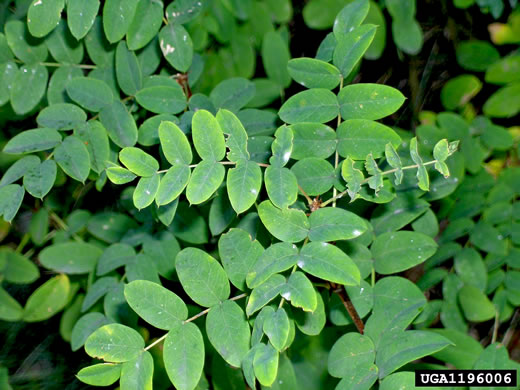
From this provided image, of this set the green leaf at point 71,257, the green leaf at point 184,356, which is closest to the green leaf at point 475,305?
the green leaf at point 184,356

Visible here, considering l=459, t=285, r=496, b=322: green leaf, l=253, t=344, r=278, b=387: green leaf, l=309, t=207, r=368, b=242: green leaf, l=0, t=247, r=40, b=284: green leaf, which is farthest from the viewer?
l=0, t=247, r=40, b=284: green leaf

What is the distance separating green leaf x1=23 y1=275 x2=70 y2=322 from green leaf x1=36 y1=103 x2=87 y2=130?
0.56 meters

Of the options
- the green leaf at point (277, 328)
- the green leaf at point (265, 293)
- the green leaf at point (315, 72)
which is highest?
the green leaf at point (315, 72)

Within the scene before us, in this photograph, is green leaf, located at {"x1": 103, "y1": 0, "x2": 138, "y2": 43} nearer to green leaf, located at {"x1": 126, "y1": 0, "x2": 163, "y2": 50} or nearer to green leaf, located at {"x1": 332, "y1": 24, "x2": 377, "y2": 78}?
green leaf, located at {"x1": 126, "y1": 0, "x2": 163, "y2": 50}

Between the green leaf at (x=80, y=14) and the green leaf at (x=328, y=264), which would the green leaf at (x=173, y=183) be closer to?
the green leaf at (x=328, y=264)

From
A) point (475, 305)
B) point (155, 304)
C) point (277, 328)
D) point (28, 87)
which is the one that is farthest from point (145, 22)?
point (475, 305)

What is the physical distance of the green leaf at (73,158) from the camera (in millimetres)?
1143

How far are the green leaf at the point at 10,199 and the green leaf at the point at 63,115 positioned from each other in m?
0.19

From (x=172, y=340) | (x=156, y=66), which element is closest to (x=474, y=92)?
(x=156, y=66)

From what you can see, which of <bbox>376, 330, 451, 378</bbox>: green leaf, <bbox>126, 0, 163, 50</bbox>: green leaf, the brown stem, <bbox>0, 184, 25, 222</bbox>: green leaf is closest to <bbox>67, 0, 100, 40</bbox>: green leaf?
<bbox>126, 0, 163, 50</bbox>: green leaf

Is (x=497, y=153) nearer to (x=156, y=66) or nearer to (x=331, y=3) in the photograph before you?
(x=331, y=3)

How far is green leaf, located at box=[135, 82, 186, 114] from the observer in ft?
4.18

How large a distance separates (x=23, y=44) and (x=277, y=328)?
2.96 ft

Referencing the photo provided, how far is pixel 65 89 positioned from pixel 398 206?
0.83 metres
